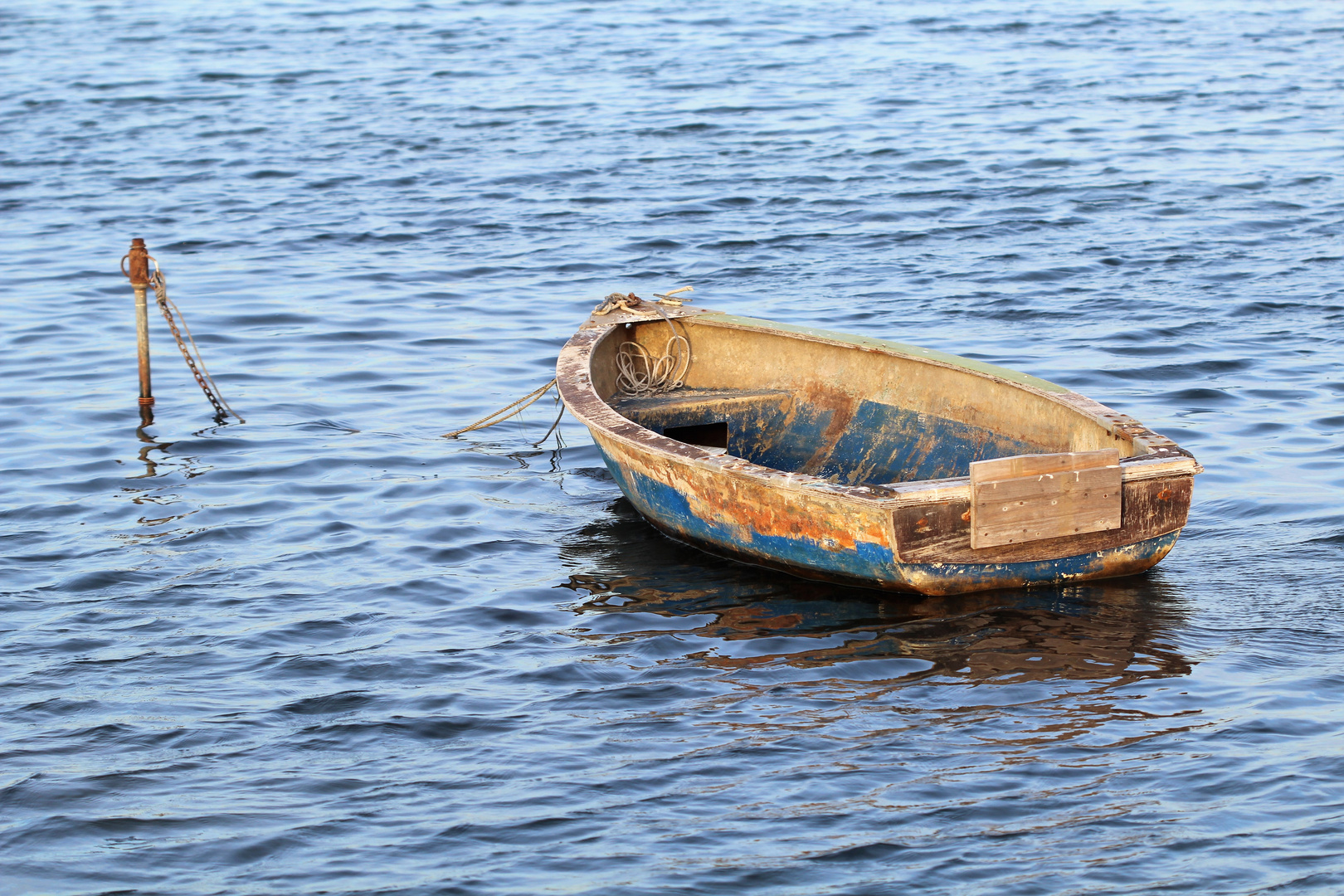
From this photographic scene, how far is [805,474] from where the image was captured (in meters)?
8.86

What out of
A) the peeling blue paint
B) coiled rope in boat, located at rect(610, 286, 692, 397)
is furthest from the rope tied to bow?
the peeling blue paint

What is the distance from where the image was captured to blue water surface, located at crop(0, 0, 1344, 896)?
561 cm

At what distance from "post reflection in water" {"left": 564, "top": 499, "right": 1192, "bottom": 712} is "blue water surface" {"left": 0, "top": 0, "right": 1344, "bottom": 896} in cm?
3

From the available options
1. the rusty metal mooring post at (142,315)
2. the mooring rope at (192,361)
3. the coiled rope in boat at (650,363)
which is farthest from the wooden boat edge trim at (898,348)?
the rusty metal mooring post at (142,315)

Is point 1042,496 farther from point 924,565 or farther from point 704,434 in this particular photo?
point 704,434

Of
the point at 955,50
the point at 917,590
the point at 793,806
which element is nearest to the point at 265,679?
the point at 793,806

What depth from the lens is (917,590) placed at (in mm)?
7371

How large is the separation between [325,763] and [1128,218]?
11.9 metres

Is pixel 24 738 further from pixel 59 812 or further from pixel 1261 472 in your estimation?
pixel 1261 472

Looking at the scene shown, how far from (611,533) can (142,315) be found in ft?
13.9

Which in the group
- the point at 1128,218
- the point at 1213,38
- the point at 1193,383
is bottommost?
the point at 1193,383

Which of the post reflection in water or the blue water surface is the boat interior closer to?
the blue water surface

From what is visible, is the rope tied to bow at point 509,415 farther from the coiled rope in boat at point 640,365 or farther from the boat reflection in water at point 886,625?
the boat reflection in water at point 886,625

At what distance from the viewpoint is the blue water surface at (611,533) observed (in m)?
5.61
